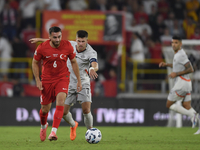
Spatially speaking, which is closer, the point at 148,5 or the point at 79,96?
the point at 79,96

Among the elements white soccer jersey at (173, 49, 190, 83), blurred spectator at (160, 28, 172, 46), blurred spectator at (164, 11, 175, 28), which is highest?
blurred spectator at (164, 11, 175, 28)

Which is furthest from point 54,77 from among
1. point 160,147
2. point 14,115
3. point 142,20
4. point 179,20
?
point 179,20

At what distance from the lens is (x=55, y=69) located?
282 inches

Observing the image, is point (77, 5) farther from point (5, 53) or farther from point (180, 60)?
point (180, 60)

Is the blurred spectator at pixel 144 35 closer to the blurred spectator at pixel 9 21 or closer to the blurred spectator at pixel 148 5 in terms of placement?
the blurred spectator at pixel 148 5

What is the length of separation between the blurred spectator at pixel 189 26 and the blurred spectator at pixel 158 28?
90cm

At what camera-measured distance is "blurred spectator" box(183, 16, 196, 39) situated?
15.9 m

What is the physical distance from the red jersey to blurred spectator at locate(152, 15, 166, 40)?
9.20 m

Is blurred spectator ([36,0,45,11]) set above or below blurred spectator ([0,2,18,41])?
above

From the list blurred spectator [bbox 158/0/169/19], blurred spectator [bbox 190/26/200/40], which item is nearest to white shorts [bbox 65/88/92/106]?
blurred spectator [bbox 190/26/200/40]

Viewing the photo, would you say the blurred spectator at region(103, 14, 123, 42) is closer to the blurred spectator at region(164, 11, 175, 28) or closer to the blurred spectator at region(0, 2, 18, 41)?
the blurred spectator at region(164, 11, 175, 28)

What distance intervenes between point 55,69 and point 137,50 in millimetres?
7922

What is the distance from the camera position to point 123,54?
47.5 feet

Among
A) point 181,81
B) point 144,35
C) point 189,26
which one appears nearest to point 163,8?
point 189,26
